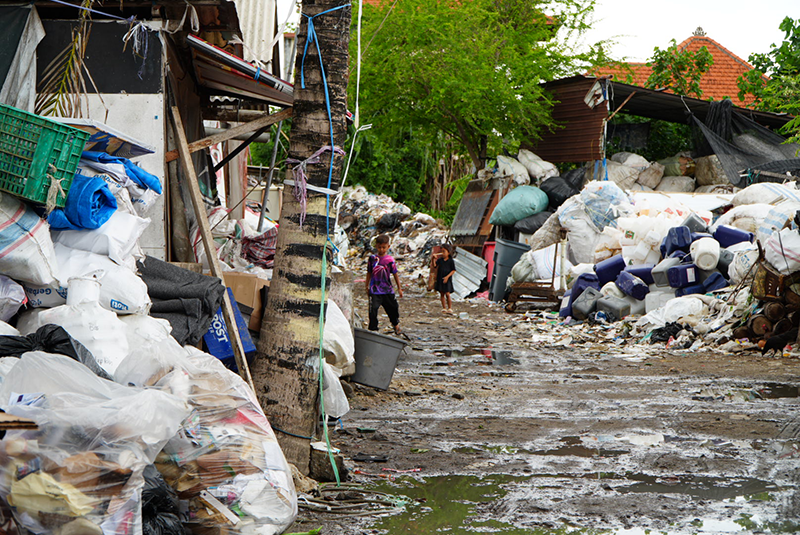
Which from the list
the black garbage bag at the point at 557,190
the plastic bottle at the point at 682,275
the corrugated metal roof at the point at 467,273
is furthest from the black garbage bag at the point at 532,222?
the plastic bottle at the point at 682,275

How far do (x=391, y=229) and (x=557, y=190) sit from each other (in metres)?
9.16

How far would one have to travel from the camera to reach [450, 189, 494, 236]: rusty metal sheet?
19.9m

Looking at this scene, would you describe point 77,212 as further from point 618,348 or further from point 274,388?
point 618,348

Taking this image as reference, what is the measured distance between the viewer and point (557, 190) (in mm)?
17875

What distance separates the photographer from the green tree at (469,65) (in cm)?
1858

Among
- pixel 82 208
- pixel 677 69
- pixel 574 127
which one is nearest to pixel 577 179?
pixel 574 127

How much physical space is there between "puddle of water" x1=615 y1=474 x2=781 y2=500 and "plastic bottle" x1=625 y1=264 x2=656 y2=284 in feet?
26.2

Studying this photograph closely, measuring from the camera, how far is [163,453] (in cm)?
300

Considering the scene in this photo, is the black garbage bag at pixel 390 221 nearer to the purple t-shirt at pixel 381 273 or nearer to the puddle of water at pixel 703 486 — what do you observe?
the purple t-shirt at pixel 381 273

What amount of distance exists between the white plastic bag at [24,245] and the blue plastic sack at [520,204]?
14.5m

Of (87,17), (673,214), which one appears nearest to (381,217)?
(673,214)

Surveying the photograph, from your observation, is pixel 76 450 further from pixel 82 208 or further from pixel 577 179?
pixel 577 179

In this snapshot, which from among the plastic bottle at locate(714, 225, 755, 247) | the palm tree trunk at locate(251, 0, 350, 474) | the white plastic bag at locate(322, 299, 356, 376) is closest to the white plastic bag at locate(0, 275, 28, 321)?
the palm tree trunk at locate(251, 0, 350, 474)

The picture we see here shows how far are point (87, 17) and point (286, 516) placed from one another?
3942 millimetres
